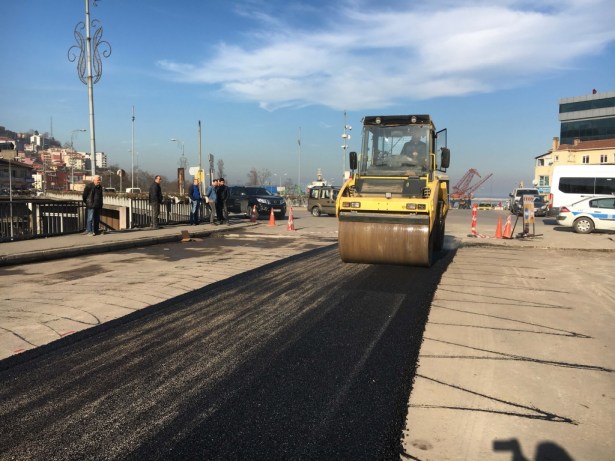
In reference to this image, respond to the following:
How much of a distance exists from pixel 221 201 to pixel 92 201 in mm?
6758

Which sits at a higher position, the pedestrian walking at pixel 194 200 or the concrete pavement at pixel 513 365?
the pedestrian walking at pixel 194 200

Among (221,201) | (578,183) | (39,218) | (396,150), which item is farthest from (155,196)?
(578,183)

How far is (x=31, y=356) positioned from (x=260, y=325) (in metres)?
2.40

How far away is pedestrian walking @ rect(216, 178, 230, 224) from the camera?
19688 mm

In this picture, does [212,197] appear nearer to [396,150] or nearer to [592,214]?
[396,150]

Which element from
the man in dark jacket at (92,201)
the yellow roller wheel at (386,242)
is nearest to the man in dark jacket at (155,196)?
the man in dark jacket at (92,201)

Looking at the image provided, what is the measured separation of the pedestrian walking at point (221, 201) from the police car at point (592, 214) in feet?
47.3

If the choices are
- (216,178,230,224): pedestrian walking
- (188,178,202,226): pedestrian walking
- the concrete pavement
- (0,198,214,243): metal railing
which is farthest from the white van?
(0,198,214,243): metal railing

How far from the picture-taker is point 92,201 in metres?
13.7

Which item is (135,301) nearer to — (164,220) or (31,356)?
(31,356)

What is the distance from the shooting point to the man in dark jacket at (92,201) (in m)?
13.7

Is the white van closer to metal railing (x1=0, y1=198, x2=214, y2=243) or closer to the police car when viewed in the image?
the police car

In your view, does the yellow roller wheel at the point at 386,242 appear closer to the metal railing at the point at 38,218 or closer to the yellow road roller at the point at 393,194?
the yellow road roller at the point at 393,194

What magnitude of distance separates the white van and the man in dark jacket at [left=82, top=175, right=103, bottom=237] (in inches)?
802
